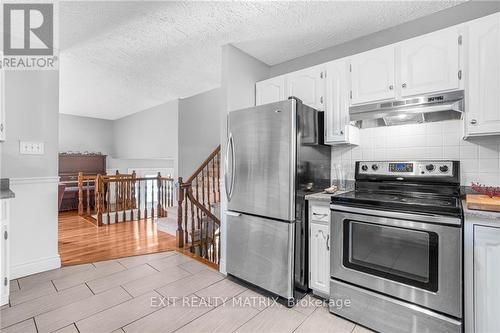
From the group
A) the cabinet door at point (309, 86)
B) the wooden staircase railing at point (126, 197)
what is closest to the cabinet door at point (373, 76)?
the cabinet door at point (309, 86)

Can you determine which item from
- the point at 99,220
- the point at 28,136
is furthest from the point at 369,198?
the point at 99,220

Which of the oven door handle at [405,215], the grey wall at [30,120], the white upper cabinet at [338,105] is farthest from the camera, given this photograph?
the grey wall at [30,120]

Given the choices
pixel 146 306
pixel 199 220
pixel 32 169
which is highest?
pixel 32 169

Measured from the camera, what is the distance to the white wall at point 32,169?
7.82ft

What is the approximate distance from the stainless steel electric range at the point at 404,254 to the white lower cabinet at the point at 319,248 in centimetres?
10

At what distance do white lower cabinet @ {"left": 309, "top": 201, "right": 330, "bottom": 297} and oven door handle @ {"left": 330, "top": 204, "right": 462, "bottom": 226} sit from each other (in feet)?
0.62

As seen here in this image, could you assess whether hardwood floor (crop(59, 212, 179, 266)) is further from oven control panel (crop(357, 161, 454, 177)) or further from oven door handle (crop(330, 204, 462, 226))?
oven control panel (crop(357, 161, 454, 177))

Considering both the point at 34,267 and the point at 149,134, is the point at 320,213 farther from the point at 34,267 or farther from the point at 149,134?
the point at 149,134

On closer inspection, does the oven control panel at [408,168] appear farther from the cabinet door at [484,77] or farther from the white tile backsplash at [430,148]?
the cabinet door at [484,77]

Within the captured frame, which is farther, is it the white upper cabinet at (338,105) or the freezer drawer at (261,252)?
the white upper cabinet at (338,105)

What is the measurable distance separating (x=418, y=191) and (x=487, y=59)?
1.02 meters

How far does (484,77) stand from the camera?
66.0 inches

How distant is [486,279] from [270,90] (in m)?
2.31

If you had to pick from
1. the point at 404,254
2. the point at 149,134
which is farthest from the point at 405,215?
the point at 149,134
